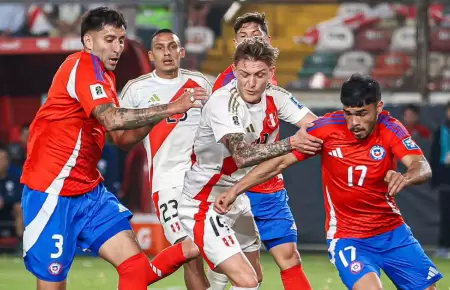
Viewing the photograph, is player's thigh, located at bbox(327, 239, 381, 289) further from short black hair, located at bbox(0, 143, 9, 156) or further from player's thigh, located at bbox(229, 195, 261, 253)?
short black hair, located at bbox(0, 143, 9, 156)

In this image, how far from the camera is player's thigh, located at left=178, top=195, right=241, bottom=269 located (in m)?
6.83

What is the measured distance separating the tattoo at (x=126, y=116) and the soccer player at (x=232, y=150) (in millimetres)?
512

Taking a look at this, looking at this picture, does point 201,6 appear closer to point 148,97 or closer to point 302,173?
point 302,173

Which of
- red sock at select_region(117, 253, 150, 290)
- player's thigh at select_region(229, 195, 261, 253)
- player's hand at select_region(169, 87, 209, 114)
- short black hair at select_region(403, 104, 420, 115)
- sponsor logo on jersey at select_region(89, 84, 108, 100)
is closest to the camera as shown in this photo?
player's hand at select_region(169, 87, 209, 114)

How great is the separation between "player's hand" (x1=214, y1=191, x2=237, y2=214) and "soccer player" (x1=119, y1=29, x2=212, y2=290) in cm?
113

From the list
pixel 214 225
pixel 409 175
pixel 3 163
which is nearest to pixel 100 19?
pixel 214 225

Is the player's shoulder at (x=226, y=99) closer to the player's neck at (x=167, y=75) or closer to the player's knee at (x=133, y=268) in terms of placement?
the player's knee at (x=133, y=268)

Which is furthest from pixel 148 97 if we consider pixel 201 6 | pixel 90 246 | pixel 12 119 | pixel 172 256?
pixel 12 119

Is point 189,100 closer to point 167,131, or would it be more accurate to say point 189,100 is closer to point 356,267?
point 356,267

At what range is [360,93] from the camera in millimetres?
6543

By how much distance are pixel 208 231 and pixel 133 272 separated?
0.59m

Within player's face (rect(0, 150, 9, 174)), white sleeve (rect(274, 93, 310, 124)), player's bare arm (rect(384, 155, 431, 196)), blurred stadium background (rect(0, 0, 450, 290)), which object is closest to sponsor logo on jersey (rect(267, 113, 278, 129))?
white sleeve (rect(274, 93, 310, 124))

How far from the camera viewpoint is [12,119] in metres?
15.0

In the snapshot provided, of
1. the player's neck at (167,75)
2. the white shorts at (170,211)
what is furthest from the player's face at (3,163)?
the white shorts at (170,211)
